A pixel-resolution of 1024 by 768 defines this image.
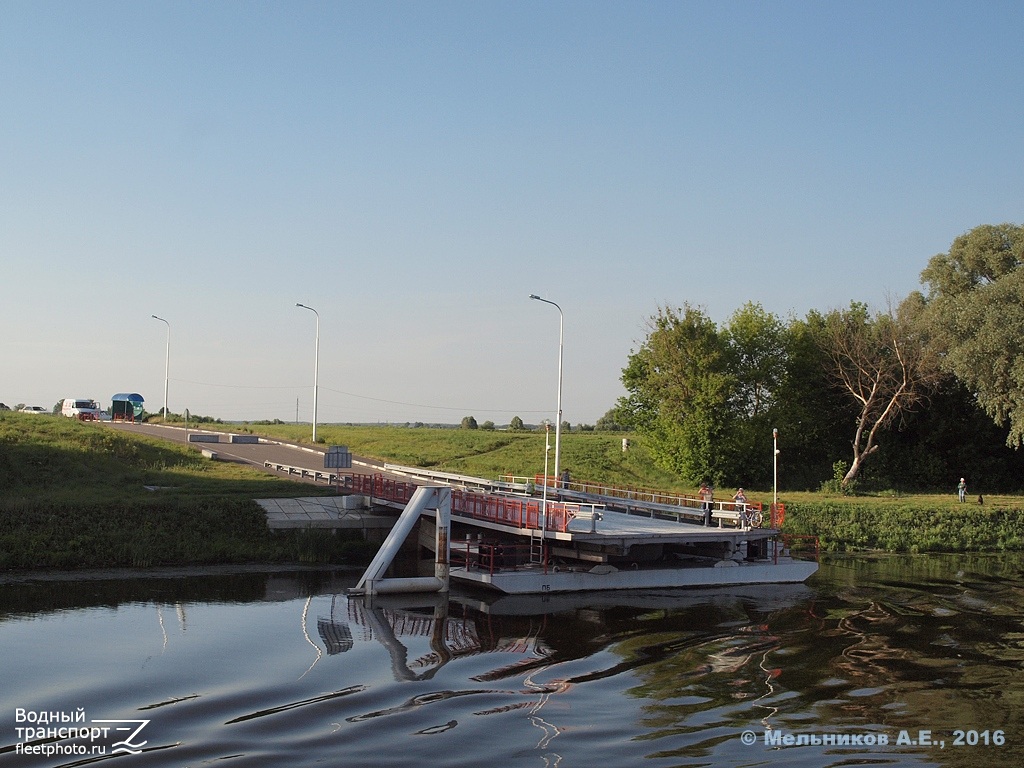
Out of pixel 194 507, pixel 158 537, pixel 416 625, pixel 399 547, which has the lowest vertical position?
pixel 416 625

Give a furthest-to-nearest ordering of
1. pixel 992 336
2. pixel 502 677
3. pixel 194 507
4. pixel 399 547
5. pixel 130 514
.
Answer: pixel 992 336, pixel 194 507, pixel 130 514, pixel 399 547, pixel 502 677

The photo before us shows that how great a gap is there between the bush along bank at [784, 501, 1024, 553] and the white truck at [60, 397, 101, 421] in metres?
54.4

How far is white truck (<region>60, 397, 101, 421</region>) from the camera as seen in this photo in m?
77.9

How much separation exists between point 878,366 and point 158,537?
4324cm

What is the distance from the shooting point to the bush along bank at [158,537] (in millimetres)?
32656

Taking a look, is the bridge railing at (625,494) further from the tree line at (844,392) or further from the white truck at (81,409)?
the white truck at (81,409)

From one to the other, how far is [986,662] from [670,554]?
13.9 metres

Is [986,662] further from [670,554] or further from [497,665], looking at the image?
[670,554]

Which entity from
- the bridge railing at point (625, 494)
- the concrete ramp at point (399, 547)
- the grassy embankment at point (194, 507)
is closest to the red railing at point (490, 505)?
the concrete ramp at point (399, 547)

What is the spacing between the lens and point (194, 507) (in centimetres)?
3694

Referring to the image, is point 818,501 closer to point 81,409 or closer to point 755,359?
point 755,359

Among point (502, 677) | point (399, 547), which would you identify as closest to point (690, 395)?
point (399, 547)

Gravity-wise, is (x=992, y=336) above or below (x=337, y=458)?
above

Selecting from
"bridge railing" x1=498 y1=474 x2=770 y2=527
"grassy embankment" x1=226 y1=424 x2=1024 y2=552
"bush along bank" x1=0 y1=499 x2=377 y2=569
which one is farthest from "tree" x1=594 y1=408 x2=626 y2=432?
"bush along bank" x1=0 y1=499 x2=377 y2=569
